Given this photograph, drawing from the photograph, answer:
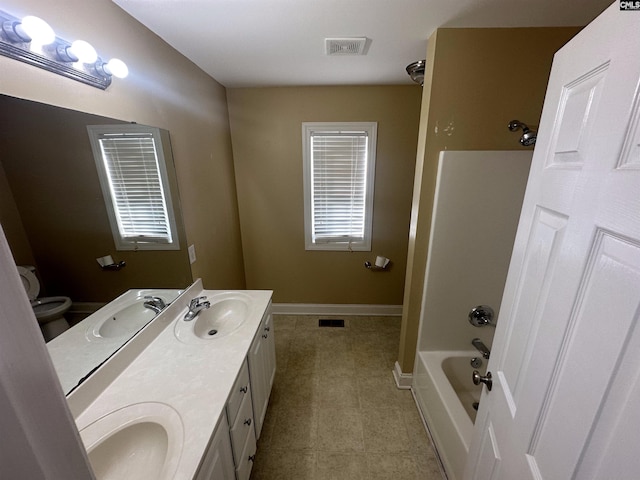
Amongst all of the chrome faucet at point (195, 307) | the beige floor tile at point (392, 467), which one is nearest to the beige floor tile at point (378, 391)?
the beige floor tile at point (392, 467)

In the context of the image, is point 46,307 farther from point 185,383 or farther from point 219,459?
point 219,459

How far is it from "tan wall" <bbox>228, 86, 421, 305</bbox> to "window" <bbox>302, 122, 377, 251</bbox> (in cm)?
8

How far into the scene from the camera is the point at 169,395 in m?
1.04

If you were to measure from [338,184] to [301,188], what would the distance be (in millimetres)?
385

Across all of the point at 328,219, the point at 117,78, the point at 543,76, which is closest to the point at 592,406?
the point at 543,76

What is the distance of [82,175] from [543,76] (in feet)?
7.68

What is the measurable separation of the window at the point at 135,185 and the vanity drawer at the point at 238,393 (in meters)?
0.85

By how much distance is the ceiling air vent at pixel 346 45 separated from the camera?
1.52 metres

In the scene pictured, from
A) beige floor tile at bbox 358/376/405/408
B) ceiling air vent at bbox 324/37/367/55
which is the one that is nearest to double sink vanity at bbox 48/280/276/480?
beige floor tile at bbox 358/376/405/408

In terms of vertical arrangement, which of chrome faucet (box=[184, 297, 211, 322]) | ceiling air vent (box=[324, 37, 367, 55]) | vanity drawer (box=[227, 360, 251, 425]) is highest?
ceiling air vent (box=[324, 37, 367, 55])

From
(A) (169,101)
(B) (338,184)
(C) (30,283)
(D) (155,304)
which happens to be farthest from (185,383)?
(B) (338,184)

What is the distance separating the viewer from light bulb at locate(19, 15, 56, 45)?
789 millimetres

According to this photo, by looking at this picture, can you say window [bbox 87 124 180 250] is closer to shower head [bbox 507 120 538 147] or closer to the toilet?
the toilet

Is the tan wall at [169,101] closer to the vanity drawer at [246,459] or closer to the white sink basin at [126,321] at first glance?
the white sink basin at [126,321]
